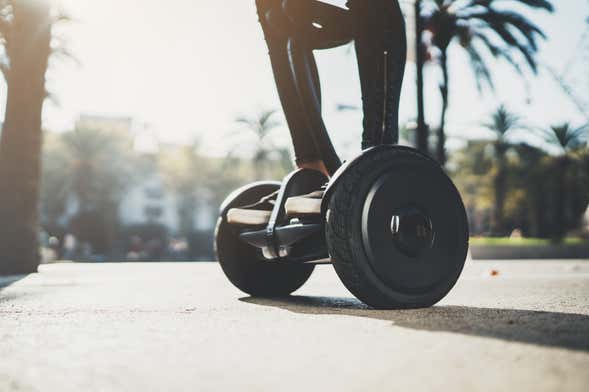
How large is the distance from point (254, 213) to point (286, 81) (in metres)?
0.73

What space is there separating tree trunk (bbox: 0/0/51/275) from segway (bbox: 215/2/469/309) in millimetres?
6979

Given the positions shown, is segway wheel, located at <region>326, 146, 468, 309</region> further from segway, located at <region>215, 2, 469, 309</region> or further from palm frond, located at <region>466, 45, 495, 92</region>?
palm frond, located at <region>466, 45, 495, 92</region>

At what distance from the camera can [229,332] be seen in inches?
89.8

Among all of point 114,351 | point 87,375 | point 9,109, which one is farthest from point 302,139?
point 9,109

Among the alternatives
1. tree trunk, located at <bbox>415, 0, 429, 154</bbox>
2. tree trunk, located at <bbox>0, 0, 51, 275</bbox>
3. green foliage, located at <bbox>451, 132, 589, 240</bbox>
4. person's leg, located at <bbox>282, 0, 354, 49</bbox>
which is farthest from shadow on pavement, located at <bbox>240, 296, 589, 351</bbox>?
green foliage, located at <bbox>451, 132, 589, 240</bbox>

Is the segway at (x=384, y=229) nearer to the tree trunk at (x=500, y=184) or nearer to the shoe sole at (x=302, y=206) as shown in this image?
the shoe sole at (x=302, y=206)

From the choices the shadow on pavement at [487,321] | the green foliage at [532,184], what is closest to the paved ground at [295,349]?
the shadow on pavement at [487,321]

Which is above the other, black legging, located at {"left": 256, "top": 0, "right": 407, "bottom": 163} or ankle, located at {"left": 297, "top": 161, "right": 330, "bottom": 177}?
black legging, located at {"left": 256, "top": 0, "right": 407, "bottom": 163}

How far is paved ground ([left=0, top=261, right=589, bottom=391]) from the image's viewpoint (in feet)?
4.96

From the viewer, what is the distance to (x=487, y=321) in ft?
8.05

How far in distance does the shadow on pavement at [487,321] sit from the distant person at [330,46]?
0.49 m

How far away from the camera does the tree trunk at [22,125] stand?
363 inches

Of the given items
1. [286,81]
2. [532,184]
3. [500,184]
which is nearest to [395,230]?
[286,81]

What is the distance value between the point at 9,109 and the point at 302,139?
23.3ft
